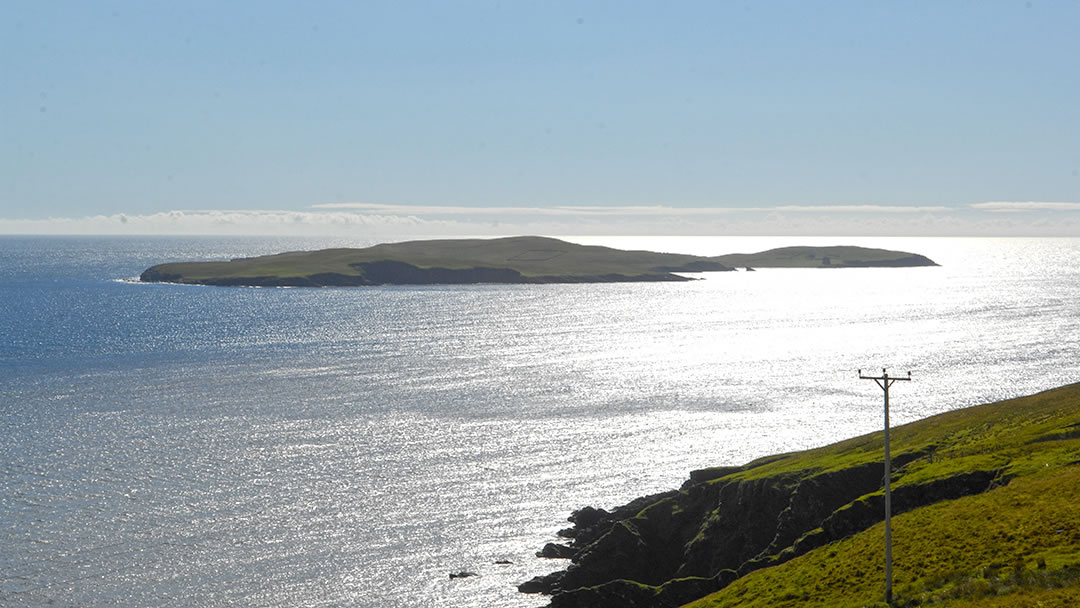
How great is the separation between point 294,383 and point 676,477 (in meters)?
70.8

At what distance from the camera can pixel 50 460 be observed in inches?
3538

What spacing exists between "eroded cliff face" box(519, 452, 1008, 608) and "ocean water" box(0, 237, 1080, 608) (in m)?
4.48

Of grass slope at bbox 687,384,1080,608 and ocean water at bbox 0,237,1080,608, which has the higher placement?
grass slope at bbox 687,384,1080,608

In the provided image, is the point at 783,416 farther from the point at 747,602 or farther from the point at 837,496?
the point at 747,602

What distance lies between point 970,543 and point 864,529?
31.0 ft

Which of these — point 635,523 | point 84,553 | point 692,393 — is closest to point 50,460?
point 84,553

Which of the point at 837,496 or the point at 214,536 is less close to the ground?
the point at 837,496

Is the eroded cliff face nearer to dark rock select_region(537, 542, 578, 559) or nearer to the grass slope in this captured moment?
dark rock select_region(537, 542, 578, 559)

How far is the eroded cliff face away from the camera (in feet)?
181

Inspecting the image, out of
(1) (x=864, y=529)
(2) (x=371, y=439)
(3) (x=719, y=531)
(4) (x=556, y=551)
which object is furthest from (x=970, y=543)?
(2) (x=371, y=439)

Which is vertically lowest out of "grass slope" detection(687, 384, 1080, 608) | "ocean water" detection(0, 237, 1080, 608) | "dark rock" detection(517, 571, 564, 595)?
"dark rock" detection(517, 571, 564, 595)

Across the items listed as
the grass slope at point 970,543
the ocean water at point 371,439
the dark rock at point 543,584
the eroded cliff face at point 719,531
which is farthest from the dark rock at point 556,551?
the grass slope at point 970,543

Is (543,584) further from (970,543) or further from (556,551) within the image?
(970,543)

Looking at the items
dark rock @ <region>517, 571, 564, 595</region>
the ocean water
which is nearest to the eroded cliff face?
dark rock @ <region>517, 571, 564, 595</region>
